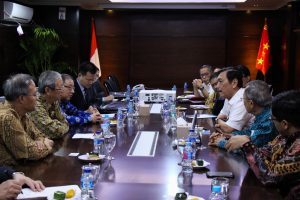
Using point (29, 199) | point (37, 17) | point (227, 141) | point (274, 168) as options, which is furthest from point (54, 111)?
point (37, 17)

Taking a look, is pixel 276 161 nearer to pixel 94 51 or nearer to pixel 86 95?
pixel 86 95

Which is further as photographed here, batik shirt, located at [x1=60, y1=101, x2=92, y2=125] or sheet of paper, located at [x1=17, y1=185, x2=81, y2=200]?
batik shirt, located at [x1=60, y1=101, x2=92, y2=125]

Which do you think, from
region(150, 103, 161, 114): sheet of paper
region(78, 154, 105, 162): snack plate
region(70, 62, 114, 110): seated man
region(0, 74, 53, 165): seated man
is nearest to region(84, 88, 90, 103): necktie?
region(70, 62, 114, 110): seated man

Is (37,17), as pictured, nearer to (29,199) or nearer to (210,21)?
(210,21)

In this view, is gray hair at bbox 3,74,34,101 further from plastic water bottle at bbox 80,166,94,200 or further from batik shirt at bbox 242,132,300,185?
batik shirt at bbox 242,132,300,185

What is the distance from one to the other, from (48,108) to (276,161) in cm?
190

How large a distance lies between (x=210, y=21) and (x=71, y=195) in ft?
24.4

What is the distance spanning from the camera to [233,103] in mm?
3443

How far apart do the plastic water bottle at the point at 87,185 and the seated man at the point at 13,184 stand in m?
0.24

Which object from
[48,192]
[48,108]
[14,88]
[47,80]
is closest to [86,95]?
Answer: [48,108]

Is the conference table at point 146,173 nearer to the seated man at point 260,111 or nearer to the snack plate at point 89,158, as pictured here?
the snack plate at point 89,158

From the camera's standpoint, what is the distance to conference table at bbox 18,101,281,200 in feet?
6.39

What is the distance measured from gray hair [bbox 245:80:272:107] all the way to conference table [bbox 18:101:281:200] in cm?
39

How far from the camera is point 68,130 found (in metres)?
3.45
